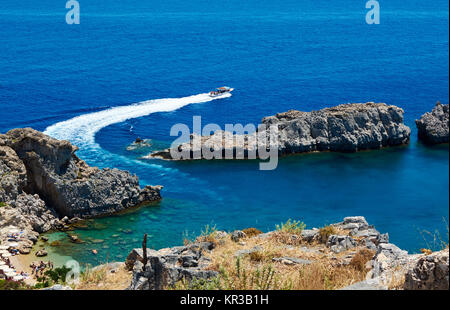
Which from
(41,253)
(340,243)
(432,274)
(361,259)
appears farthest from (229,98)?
(432,274)

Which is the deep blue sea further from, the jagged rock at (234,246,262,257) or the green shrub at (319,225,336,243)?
the jagged rock at (234,246,262,257)

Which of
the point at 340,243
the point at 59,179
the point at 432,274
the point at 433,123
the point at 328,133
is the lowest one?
the point at 340,243

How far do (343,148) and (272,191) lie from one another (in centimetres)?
1843

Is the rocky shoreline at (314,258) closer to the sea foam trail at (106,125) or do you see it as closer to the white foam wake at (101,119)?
the sea foam trail at (106,125)

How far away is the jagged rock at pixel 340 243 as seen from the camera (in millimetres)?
→ 28016

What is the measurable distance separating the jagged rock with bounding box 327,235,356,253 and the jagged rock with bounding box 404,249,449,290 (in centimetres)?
1188

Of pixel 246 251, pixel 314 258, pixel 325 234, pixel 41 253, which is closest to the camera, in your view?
pixel 314 258

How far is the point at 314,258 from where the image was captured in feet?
88.7

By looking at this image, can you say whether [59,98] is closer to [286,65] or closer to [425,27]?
[286,65]

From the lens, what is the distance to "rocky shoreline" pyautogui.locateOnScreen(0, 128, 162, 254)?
4822 centimetres
